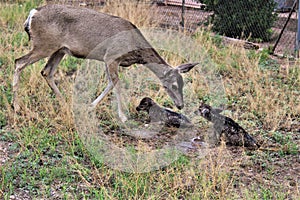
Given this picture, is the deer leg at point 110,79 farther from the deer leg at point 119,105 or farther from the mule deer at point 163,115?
the mule deer at point 163,115

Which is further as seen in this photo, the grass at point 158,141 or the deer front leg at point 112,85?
the deer front leg at point 112,85

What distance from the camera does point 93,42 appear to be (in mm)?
6930

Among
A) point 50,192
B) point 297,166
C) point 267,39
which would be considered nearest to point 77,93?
point 50,192

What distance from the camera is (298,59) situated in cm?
915

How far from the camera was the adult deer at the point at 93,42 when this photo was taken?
6871mm

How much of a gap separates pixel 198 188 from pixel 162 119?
1.99 m

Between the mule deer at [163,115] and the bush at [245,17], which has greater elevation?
the bush at [245,17]

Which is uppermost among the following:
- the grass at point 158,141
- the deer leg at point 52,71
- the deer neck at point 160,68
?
the deer neck at point 160,68

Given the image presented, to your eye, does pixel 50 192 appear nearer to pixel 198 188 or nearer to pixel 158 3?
pixel 198 188

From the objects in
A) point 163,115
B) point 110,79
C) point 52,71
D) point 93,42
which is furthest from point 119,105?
point 52,71

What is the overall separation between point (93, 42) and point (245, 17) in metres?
4.94

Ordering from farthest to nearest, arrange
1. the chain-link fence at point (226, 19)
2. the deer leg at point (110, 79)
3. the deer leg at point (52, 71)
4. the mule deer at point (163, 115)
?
the chain-link fence at point (226, 19), the deer leg at point (52, 71), the deer leg at point (110, 79), the mule deer at point (163, 115)

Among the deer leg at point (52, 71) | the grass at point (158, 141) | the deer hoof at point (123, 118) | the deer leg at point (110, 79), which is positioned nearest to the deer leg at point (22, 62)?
the grass at point (158, 141)

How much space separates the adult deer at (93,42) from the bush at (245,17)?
13.9 ft
